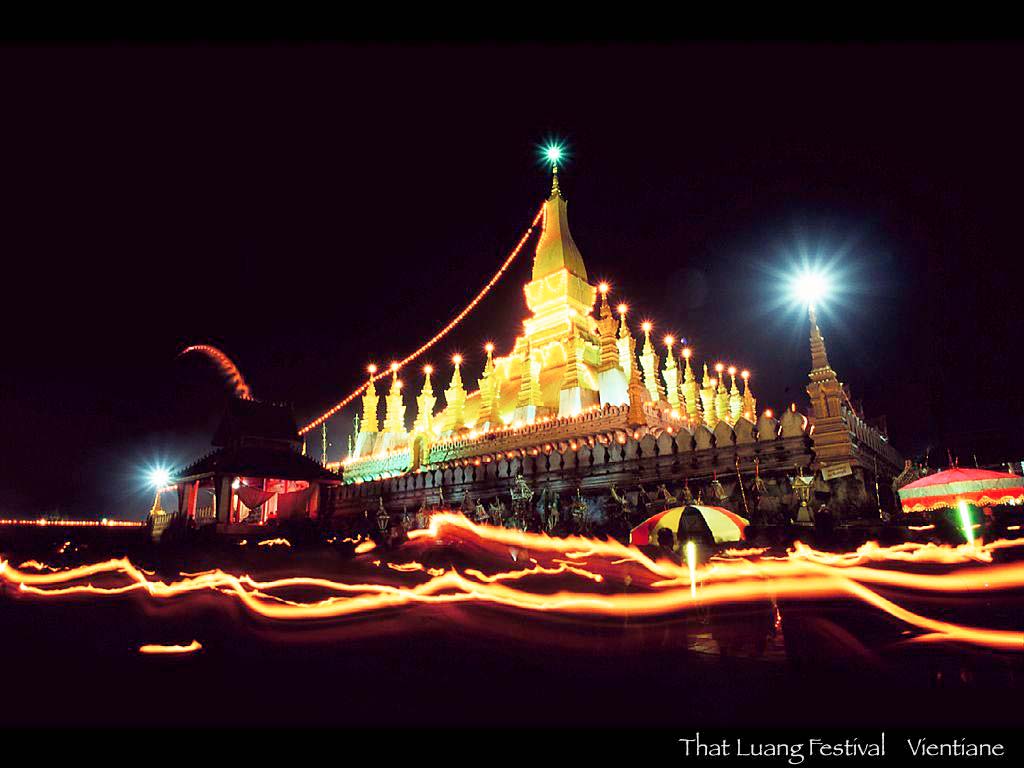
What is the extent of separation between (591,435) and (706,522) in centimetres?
1462

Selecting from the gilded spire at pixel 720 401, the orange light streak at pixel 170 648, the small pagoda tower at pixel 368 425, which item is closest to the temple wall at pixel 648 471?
the orange light streak at pixel 170 648

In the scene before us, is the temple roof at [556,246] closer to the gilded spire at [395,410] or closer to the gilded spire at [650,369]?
the gilded spire at [650,369]

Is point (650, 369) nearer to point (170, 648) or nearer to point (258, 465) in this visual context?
point (258, 465)

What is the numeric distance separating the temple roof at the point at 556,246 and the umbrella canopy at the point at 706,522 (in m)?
30.3

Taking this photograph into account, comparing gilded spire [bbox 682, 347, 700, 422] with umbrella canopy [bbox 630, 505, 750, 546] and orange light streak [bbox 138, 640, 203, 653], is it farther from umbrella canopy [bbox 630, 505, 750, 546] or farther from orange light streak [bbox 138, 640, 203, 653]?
orange light streak [bbox 138, 640, 203, 653]

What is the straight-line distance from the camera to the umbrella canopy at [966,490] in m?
12.1

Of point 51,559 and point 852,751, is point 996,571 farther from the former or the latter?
point 51,559

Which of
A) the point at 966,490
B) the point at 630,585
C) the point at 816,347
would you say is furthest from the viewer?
the point at 816,347

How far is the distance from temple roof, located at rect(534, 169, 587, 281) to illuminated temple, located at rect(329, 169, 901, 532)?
0.11 m

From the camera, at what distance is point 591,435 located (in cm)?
2452

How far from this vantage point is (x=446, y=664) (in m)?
4.97

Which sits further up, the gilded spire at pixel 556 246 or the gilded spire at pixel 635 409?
the gilded spire at pixel 556 246

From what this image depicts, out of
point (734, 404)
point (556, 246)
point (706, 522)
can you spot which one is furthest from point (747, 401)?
point (706, 522)

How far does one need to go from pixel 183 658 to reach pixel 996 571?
10.00 m
